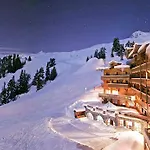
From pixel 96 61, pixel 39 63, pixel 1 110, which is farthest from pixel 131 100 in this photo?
pixel 39 63

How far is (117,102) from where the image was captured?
3578 centimetres

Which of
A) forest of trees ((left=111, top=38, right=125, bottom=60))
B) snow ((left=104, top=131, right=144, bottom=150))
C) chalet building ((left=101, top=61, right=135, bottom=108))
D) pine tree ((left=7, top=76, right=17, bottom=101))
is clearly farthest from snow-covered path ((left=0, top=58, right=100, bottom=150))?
forest of trees ((left=111, top=38, right=125, bottom=60))

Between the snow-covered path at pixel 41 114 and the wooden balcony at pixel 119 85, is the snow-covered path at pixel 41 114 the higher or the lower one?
the lower one

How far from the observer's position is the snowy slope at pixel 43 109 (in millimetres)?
21594

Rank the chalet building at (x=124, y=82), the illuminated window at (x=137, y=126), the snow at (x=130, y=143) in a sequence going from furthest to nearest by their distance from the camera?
the chalet building at (x=124, y=82) → the illuminated window at (x=137, y=126) → the snow at (x=130, y=143)

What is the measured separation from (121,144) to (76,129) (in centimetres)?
789

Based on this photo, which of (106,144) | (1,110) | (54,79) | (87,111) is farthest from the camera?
(54,79)

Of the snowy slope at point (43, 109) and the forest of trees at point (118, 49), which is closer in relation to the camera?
the snowy slope at point (43, 109)

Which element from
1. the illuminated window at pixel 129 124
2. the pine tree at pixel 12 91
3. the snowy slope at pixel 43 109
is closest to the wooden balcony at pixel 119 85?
the snowy slope at pixel 43 109

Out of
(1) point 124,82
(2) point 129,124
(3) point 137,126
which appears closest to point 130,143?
(3) point 137,126

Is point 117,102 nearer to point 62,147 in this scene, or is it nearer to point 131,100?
point 131,100

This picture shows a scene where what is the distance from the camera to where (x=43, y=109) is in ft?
140

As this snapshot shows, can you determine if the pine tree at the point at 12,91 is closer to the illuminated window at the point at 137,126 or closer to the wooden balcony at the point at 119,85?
the wooden balcony at the point at 119,85

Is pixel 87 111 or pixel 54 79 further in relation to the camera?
pixel 54 79
